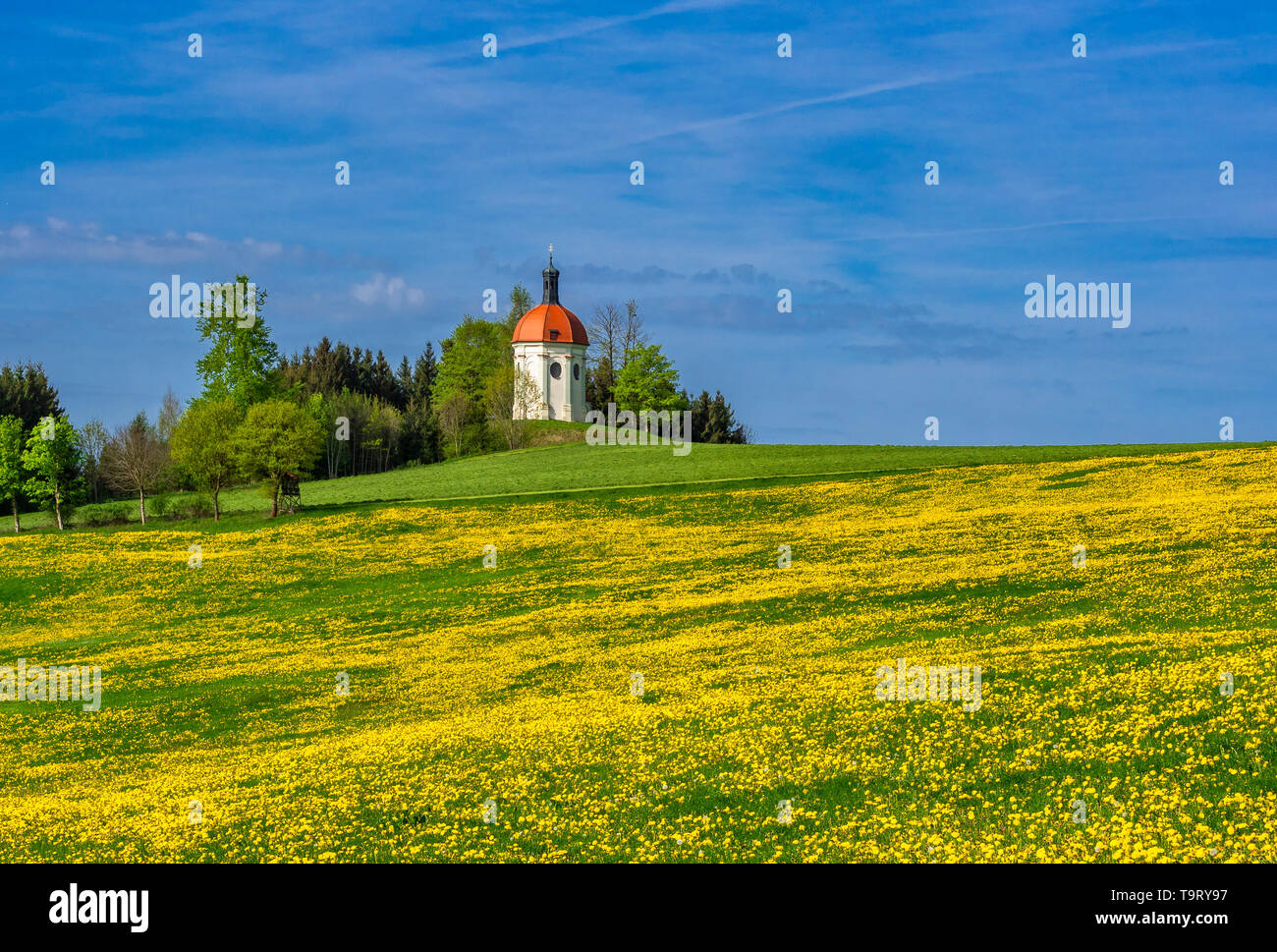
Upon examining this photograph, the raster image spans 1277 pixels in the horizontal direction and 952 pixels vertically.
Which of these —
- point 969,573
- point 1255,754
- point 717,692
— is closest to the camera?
point 1255,754

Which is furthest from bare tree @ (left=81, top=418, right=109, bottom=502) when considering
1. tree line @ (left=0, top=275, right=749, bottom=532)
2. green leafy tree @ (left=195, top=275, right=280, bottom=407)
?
green leafy tree @ (left=195, top=275, right=280, bottom=407)

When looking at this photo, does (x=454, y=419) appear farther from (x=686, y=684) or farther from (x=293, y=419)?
(x=686, y=684)

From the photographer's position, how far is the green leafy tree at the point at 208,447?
242 feet

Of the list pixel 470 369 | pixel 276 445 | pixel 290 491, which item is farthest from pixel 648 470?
pixel 470 369

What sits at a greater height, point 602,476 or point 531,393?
point 531,393

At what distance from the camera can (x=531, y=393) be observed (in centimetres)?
13700

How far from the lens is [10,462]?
82.5 m

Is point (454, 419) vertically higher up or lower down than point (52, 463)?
higher up

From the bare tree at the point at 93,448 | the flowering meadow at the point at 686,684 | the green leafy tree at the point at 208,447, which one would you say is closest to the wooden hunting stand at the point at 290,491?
the green leafy tree at the point at 208,447

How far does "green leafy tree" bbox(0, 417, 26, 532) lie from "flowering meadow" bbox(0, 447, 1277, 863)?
2124cm

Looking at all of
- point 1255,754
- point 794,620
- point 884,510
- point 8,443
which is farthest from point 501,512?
point 1255,754

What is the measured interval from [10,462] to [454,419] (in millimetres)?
56402
